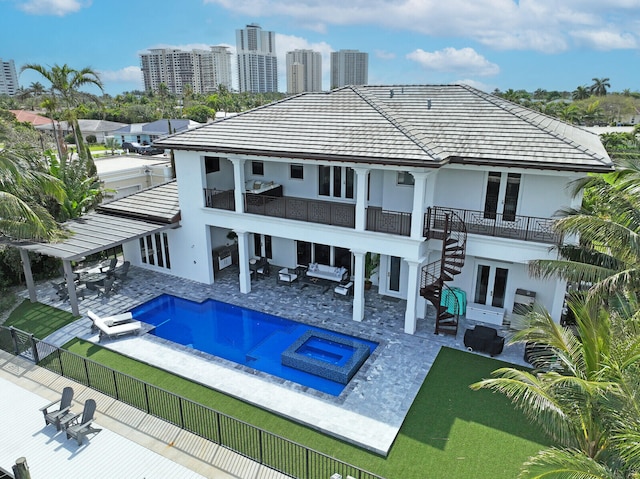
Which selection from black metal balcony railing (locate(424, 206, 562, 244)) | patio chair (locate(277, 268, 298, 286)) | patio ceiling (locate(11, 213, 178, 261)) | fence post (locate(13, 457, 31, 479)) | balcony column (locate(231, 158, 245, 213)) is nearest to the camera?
fence post (locate(13, 457, 31, 479))

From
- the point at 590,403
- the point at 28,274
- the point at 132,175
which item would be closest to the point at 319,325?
the point at 590,403

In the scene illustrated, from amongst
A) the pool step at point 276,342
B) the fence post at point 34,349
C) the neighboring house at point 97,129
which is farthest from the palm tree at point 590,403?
the neighboring house at point 97,129

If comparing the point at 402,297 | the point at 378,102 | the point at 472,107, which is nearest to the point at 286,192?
the point at 378,102

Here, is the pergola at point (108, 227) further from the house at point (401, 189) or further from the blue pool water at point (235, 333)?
the blue pool water at point (235, 333)

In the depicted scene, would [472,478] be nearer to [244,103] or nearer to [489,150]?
[489,150]

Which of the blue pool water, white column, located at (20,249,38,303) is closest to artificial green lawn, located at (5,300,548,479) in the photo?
the blue pool water

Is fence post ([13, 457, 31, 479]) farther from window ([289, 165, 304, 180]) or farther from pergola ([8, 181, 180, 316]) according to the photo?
window ([289, 165, 304, 180])
